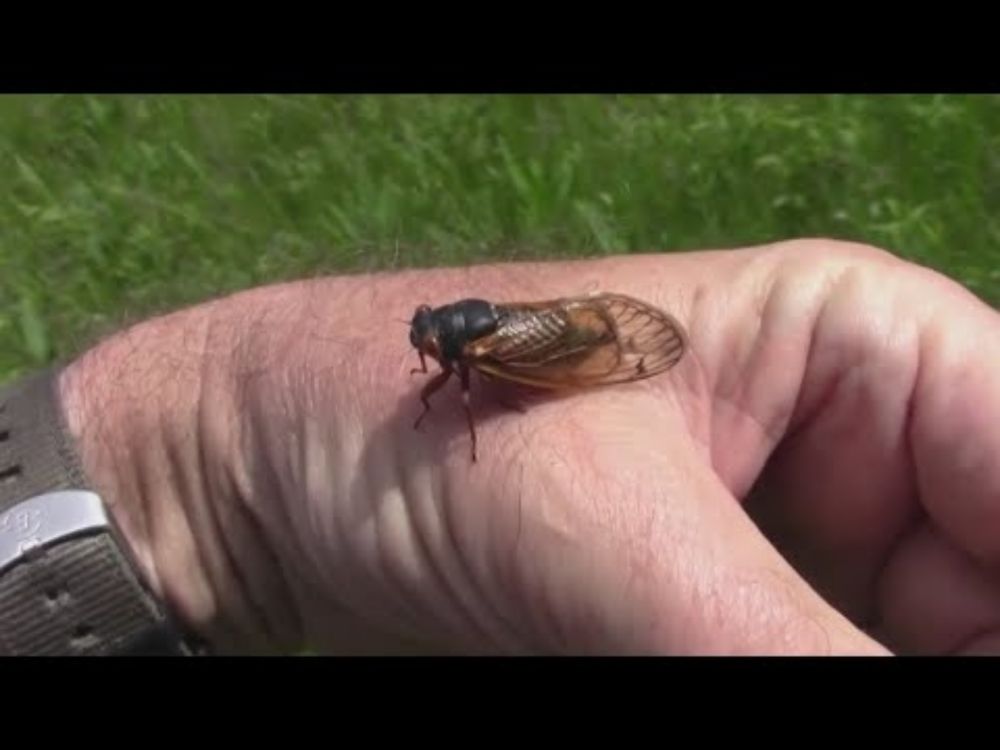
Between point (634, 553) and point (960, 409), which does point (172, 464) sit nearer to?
point (634, 553)

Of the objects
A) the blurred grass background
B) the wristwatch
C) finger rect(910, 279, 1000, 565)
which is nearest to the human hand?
finger rect(910, 279, 1000, 565)

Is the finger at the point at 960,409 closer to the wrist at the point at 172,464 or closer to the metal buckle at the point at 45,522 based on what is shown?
the wrist at the point at 172,464

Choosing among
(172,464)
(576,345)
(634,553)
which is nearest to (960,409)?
(576,345)

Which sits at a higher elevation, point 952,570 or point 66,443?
point 66,443

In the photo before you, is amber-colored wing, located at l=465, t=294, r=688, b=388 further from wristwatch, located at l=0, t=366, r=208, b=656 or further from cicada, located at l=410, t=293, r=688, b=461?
wristwatch, located at l=0, t=366, r=208, b=656

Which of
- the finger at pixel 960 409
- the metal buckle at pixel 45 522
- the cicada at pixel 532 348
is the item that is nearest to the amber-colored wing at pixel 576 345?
the cicada at pixel 532 348

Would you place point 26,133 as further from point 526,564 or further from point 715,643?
Answer: point 715,643

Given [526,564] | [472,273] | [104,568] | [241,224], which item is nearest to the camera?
[526,564]
